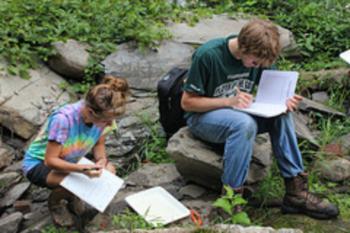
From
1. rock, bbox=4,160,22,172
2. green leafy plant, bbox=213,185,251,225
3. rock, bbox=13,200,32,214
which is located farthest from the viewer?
rock, bbox=4,160,22,172

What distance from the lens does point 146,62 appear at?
18.8 feet

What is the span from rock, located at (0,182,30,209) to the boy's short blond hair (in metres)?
2.00

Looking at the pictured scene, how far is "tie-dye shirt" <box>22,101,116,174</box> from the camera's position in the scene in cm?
331

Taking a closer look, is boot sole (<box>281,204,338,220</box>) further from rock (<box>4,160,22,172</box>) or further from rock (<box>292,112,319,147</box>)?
rock (<box>4,160,22,172</box>)

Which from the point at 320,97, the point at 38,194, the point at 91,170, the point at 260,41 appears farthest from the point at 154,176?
the point at 320,97

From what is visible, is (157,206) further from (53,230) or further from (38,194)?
(38,194)

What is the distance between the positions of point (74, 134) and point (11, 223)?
0.88m

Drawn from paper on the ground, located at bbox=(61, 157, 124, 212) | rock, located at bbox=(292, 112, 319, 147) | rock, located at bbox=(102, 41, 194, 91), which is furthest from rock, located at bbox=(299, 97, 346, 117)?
paper on the ground, located at bbox=(61, 157, 124, 212)

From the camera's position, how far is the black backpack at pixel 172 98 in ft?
13.6

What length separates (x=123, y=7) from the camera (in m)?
6.38

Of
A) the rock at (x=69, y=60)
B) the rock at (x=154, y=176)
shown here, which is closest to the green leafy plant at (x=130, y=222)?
the rock at (x=154, y=176)

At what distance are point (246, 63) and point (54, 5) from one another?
3.38 metres

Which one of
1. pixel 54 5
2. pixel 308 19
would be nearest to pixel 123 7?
pixel 54 5

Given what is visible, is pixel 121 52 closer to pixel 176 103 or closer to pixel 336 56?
pixel 176 103
